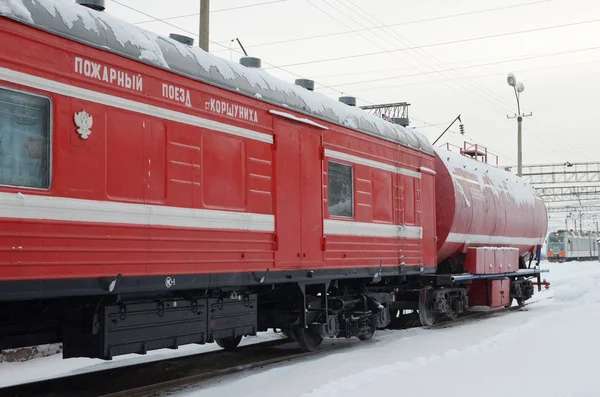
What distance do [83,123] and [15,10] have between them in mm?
1185

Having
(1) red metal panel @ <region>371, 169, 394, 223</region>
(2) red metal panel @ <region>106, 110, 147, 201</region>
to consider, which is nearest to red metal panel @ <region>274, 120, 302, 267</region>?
(1) red metal panel @ <region>371, 169, 394, 223</region>

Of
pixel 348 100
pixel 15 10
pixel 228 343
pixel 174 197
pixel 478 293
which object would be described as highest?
pixel 348 100

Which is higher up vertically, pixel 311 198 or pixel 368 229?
pixel 311 198

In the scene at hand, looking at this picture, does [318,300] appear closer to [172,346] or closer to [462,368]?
[462,368]

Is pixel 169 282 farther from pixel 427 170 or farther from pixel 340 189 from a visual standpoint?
pixel 427 170

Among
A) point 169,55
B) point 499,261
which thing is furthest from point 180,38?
point 499,261

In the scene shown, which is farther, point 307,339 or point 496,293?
point 496,293

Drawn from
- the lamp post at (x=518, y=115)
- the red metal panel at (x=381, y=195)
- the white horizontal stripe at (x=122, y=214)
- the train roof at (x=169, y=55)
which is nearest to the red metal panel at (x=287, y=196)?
the white horizontal stripe at (x=122, y=214)

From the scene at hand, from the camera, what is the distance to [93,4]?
7398 mm

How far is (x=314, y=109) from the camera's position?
10.7 m

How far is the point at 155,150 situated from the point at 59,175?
1.43m

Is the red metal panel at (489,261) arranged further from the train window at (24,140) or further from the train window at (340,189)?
the train window at (24,140)

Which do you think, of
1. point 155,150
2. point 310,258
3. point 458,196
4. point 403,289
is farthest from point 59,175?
point 458,196

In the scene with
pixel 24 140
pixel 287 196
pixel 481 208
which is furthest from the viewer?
pixel 481 208
